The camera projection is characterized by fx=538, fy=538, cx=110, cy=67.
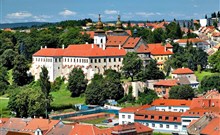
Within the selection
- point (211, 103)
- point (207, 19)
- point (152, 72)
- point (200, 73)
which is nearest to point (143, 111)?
point (211, 103)

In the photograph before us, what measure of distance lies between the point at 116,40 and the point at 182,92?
1616cm

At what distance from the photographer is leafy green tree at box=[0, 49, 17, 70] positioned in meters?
68.1

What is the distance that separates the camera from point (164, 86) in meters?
50.9

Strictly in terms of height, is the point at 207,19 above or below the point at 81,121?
above

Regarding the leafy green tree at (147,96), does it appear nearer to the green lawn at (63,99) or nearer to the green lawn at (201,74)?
the green lawn at (63,99)

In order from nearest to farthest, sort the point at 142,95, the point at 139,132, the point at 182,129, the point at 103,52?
the point at 139,132
the point at 182,129
the point at 142,95
the point at 103,52

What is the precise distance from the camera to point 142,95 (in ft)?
166

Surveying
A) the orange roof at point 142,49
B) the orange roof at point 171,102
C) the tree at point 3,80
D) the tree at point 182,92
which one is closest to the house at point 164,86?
the tree at point 182,92

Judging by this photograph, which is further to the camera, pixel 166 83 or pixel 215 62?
pixel 215 62

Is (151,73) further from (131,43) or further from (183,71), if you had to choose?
(131,43)

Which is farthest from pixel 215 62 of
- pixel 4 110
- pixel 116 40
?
pixel 4 110

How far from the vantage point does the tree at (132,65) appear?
5286 centimetres

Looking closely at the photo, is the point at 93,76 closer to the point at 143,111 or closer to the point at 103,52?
the point at 103,52

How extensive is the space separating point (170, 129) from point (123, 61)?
14327 millimetres
